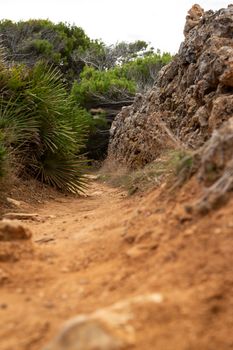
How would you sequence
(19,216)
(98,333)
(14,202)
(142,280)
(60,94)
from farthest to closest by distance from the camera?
(60,94) < (14,202) < (19,216) < (142,280) < (98,333)

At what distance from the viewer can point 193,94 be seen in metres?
8.52

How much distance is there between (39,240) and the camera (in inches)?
195

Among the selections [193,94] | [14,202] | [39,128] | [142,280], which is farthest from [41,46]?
[142,280]

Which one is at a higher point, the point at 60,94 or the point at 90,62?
the point at 90,62

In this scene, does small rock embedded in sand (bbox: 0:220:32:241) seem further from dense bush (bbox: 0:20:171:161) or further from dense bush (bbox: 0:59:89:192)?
dense bush (bbox: 0:20:171:161)

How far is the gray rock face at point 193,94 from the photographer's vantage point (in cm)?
726

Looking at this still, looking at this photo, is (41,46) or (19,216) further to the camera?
(41,46)

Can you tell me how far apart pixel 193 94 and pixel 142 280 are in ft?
19.0

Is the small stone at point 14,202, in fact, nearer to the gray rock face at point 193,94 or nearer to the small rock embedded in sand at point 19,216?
the small rock embedded in sand at point 19,216

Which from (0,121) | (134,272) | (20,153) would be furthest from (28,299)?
(20,153)

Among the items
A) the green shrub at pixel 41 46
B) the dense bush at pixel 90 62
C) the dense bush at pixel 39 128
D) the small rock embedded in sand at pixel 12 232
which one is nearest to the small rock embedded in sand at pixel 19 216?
the dense bush at pixel 39 128

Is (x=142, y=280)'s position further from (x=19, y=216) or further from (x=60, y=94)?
(x=60, y=94)

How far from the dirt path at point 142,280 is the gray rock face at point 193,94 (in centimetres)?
210

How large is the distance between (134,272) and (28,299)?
0.66m
